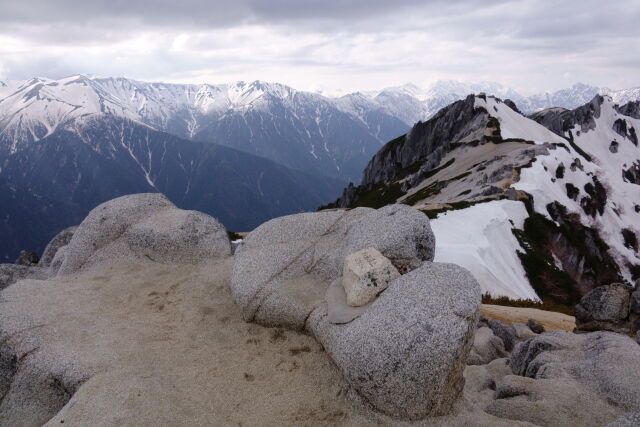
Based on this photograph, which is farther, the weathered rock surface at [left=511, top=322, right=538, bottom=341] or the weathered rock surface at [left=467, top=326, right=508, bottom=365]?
the weathered rock surface at [left=511, top=322, right=538, bottom=341]

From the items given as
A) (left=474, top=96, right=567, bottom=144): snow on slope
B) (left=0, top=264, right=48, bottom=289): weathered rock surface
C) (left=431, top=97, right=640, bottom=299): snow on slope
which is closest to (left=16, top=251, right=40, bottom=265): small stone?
(left=0, top=264, right=48, bottom=289): weathered rock surface

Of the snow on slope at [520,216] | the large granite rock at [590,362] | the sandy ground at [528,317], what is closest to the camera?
the large granite rock at [590,362]

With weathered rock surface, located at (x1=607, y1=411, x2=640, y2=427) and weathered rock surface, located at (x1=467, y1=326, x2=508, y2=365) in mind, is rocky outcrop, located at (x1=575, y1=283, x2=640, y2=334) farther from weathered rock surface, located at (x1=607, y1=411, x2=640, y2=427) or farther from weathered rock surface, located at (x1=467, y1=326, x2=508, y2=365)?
weathered rock surface, located at (x1=607, y1=411, x2=640, y2=427)

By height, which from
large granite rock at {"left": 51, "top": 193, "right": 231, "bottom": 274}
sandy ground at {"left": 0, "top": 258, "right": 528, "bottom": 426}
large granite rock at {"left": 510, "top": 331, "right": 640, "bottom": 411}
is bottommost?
large granite rock at {"left": 510, "top": 331, "right": 640, "bottom": 411}

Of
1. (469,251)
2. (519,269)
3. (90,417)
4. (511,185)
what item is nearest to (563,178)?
(511,185)

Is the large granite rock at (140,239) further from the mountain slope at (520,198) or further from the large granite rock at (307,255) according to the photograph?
the mountain slope at (520,198)

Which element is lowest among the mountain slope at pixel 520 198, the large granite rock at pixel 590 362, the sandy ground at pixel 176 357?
the mountain slope at pixel 520 198

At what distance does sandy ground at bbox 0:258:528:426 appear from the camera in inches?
473

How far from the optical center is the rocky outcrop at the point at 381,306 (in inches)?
474

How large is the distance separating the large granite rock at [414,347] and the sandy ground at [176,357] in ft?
1.90

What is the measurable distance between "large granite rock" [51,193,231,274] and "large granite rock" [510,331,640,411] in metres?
17.0

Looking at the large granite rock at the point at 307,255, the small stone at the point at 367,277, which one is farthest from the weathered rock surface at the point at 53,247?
the small stone at the point at 367,277

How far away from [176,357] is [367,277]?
774cm

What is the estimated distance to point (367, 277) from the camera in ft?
49.9
